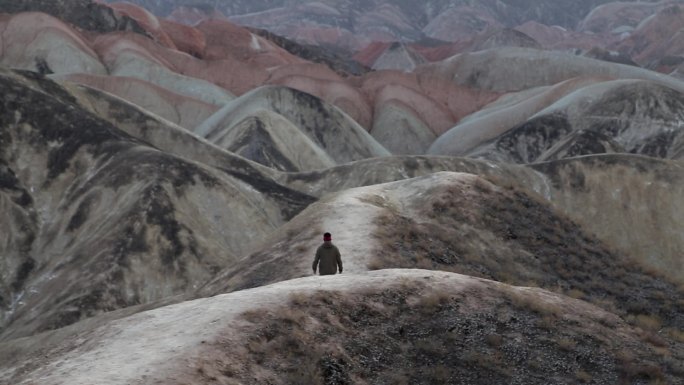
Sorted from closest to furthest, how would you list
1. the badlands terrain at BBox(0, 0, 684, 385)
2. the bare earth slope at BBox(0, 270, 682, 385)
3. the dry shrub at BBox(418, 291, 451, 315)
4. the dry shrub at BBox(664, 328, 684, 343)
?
the bare earth slope at BBox(0, 270, 682, 385) < the badlands terrain at BBox(0, 0, 684, 385) < the dry shrub at BBox(418, 291, 451, 315) < the dry shrub at BBox(664, 328, 684, 343)

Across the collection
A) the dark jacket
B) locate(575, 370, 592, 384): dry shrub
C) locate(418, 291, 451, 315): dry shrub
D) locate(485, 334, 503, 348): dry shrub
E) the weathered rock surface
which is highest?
the dark jacket

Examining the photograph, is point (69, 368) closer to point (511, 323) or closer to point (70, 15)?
point (511, 323)

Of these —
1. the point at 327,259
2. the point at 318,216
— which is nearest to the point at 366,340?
the point at 327,259

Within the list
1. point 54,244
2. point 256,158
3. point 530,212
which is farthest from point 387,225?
point 256,158

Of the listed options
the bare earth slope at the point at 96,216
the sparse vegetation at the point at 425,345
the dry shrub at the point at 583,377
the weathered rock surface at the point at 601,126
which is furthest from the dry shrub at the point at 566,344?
the weathered rock surface at the point at 601,126

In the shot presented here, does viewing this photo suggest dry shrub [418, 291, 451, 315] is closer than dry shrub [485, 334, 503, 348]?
No

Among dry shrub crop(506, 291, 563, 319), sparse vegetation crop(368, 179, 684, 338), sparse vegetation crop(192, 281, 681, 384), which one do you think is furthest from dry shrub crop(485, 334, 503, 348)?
sparse vegetation crop(368, 179, 684, 338)

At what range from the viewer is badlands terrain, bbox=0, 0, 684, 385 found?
16438 millimetres

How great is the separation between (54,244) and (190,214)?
32.0ft

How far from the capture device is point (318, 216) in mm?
30703

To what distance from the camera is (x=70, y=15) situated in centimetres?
14075

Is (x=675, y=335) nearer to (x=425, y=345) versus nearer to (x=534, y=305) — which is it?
(x=534, y=305)

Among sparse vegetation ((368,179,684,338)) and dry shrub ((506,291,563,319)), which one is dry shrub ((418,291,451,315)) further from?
sparse vegetation ((368,179,684,338))

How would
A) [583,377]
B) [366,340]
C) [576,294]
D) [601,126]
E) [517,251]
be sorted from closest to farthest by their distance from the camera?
[583,377] < [366,340] < [576,294] < [517,251] < [601,126]
